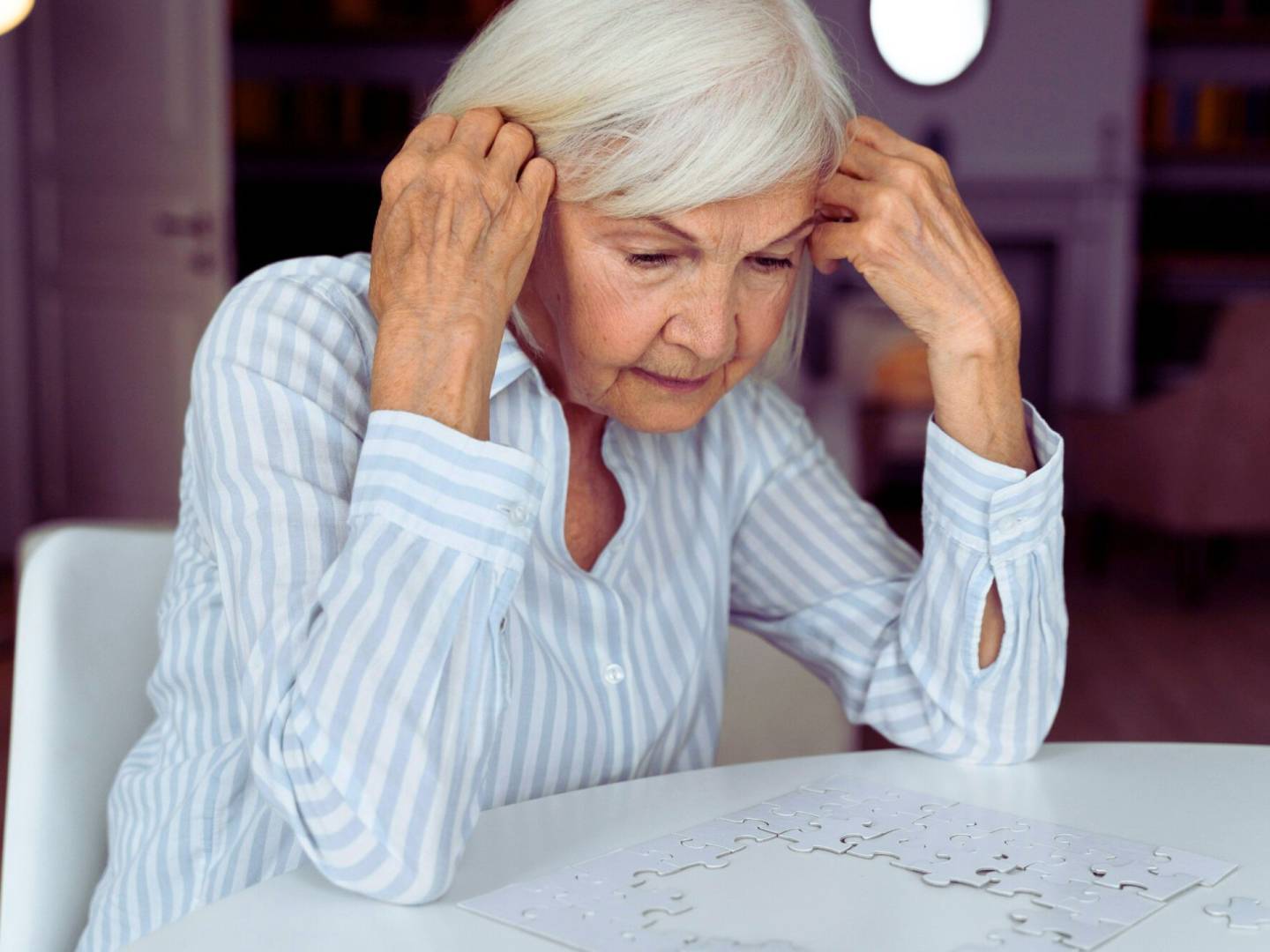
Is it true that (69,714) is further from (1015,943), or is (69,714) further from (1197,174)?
(1197,174)

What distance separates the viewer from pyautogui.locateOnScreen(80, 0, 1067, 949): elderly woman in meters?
0.82

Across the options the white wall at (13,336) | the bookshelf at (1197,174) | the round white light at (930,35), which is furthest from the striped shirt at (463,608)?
the bookshelf at (1197,174)

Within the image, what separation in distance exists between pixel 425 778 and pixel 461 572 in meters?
0.12

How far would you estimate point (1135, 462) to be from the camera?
4949mm

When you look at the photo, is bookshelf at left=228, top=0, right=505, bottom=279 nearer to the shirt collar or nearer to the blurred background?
the blurred background

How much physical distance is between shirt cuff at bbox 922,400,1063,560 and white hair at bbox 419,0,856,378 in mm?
259

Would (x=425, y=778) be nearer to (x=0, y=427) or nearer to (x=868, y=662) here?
(x=868, y=662)

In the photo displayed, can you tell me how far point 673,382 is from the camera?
1061 mm

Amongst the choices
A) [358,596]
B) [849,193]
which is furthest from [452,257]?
[849,193]

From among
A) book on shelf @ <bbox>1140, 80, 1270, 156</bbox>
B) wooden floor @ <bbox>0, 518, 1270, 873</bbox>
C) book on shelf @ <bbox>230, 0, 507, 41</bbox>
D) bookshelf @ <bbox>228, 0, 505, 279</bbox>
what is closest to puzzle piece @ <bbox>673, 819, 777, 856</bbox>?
wooden floor @ <bbox>0, 518, 1270, 873</bbox>

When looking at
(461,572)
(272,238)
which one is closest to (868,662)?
(461,572)

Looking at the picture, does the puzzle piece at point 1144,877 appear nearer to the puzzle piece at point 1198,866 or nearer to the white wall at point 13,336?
the puzzle piece at point 1198,866

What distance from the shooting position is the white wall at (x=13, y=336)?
4801 millimetres

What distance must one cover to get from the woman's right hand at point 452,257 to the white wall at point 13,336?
436 cm
